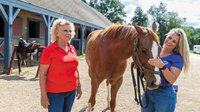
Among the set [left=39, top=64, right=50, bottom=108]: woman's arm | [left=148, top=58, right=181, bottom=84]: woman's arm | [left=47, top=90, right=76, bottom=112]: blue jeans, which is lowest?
[left=47, top=90, right=76, bottom=112]: blue jeans

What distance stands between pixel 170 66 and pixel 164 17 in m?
74.5

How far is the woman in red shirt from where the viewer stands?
103 inches

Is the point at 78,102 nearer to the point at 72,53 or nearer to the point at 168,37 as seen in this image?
the point at 72,53

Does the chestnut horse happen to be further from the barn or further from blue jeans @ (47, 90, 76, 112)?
the barn

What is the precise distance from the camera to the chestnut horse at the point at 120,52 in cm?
264

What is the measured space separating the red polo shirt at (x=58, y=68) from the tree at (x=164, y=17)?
6548cm

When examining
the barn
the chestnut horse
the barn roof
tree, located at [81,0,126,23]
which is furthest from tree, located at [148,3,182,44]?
the chestnut horse

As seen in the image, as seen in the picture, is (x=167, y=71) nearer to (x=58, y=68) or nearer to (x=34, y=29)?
(x=58, y=68)

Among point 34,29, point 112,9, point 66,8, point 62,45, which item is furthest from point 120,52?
point 112,9

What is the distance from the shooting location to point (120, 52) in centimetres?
366

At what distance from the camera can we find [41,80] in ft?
8.54

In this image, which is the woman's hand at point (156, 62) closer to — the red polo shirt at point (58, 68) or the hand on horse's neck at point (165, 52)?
the hand on horse's neck at point (165, 52)

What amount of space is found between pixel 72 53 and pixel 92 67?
5.74ft

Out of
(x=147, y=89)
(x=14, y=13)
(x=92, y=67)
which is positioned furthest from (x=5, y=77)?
(x=147, y=89)
